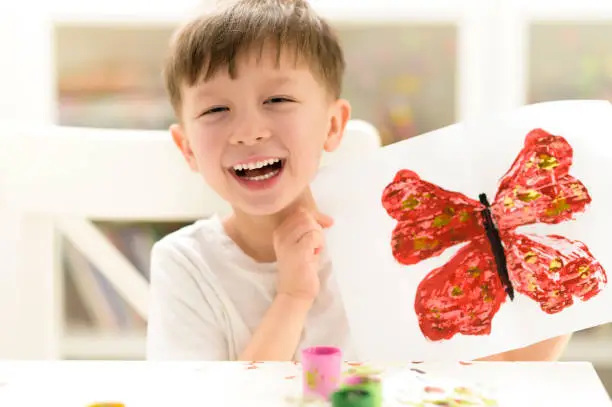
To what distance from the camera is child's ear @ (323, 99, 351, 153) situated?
3.69 feet

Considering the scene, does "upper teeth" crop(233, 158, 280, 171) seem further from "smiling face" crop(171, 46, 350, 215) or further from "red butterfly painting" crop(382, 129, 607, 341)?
"red butterfly painting" crop(382, 129, 607, 341)

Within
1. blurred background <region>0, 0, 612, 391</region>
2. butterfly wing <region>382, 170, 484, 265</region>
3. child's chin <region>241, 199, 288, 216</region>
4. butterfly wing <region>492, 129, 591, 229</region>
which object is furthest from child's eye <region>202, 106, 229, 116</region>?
blurred background <region>0, 0, 612, 391</region>

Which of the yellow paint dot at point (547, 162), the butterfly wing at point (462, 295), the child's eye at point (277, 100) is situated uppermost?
the child's eye at point (277, 100)

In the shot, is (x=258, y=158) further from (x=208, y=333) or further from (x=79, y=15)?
(x=79, y=15)

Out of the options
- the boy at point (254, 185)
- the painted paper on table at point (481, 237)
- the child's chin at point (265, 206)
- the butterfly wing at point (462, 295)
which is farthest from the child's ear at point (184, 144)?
the butterfly wing at point (462, 295)

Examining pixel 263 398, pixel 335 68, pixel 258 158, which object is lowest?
pixel 263 398

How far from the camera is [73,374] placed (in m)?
0.79

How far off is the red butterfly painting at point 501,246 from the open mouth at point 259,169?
18 cm

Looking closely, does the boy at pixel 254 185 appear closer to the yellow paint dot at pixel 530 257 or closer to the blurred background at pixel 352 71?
the yellow paint dot at pixel 530 257

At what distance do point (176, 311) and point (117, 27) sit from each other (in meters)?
1.27

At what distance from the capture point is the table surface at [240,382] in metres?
0.72

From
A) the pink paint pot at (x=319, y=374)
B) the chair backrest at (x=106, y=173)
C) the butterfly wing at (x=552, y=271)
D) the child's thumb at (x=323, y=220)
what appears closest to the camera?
the pink paint pot at (x=319, y=374)

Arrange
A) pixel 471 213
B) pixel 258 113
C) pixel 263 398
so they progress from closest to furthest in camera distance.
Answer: pixel 263 398
pixel 471 213
pixel 258 113

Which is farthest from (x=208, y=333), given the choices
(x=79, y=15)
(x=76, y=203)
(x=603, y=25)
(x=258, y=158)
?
(x=603, y=25)
